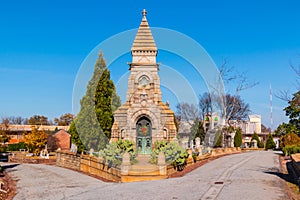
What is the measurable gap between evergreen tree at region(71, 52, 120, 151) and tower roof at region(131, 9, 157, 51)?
12.7 ft

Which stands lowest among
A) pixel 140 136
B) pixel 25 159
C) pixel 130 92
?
pixel 25 159

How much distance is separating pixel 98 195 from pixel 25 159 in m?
25.3

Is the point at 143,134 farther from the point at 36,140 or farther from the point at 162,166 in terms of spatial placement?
the point at 36,140

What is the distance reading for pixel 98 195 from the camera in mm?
12719

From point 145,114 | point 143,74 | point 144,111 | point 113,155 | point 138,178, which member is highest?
point 143,74

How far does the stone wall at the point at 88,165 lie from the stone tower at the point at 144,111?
3677mm

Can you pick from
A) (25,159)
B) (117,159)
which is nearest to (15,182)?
(117,159)

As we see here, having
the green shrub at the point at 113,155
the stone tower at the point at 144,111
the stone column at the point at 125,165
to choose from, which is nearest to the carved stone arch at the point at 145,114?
the stone tower at the point at 144,111

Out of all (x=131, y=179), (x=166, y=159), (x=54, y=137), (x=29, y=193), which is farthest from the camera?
(x=54, y=137)

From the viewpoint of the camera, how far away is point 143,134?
92.0 feet

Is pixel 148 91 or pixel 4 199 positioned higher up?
pixel 148 91

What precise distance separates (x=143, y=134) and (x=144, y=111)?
2.08 metres

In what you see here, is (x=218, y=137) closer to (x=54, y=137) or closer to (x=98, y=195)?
(x=54, y=137)

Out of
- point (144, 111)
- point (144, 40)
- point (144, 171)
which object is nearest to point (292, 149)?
point (144, 111)
